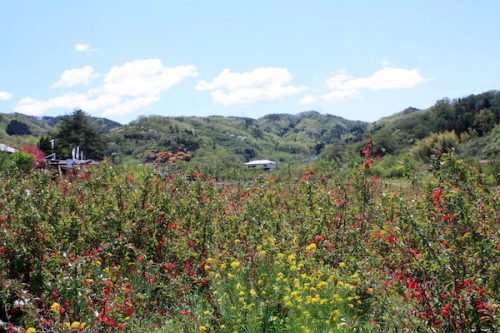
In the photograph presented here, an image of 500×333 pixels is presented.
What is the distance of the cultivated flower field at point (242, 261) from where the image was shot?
3730 millimetres

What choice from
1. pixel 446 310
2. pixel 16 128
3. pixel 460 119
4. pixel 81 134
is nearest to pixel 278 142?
pixel 16 128

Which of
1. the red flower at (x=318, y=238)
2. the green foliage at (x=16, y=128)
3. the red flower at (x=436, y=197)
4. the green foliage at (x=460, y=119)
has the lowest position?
the red flower at (x=318, y=238)

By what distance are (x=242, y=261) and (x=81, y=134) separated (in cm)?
4201

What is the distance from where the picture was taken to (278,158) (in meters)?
167

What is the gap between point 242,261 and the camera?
5.28 meters

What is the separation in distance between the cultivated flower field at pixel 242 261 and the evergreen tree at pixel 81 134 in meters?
38.3

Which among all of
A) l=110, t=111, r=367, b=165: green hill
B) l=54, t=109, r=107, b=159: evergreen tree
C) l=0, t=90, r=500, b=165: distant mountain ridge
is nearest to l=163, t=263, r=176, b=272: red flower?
l=0, t=90, r=500, b=165: distant mountain ridge

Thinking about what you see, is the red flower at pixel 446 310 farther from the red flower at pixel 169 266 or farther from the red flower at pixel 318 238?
the red flower at pixel 169 266

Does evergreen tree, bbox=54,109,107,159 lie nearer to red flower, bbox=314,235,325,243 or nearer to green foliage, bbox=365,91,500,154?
green foliage, bbox=365,91,500,154

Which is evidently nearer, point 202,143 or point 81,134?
point 81,134

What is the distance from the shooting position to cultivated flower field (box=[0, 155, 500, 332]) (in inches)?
147

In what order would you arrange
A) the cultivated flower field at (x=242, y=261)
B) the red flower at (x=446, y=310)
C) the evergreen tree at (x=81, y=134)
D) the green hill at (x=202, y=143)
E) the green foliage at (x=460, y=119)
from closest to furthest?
the red flower at (x=446, y=310), the cultivated flower field at (x=242, y=261), the green foliage at (x=460, y=119), the evergreen tree at (x=81, y=134), the green hill at (x=202, y=143)

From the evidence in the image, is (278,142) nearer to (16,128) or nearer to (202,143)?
(202,143)

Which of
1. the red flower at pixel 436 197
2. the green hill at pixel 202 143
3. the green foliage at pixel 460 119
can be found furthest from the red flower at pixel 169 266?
the green hill at pixel 202 143
